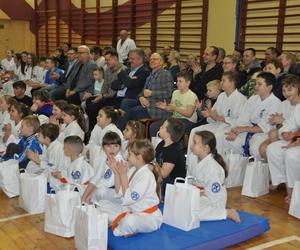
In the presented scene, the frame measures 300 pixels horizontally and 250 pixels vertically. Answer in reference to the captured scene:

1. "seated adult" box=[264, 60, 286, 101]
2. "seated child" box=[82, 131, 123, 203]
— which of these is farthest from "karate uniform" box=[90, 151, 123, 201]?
"seated adult" box=[264, 60, 286, 101]

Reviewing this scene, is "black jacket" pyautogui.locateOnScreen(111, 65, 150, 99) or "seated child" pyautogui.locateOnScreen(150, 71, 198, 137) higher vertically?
"black jacket" pyautogui.locateOnScreen(111, 65, 150, 99)

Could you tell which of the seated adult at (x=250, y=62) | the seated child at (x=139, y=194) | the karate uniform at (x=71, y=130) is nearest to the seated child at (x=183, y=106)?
the karate uniform at (x=71, y=130)

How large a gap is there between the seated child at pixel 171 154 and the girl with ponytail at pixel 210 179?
0.21m

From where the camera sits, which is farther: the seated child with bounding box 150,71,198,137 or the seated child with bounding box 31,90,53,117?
the seated child with bounding box 31,90,53,117

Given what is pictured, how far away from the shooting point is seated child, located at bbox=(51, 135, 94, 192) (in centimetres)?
376

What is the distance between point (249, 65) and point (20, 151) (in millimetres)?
3882

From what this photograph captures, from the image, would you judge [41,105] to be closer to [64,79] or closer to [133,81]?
[133,81]

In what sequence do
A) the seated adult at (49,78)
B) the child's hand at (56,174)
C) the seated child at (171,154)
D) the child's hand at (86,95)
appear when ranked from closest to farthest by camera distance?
the seated child at (171,154) → the child's hand at (56,174) → the child's hand at (86,95) → the seated adult at (49,78)

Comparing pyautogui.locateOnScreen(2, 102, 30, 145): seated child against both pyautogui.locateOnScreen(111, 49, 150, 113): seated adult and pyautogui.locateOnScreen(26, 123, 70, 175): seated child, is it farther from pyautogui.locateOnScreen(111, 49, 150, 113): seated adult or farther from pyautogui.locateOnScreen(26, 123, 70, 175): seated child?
pyautogui.locateOnScreen(111, 49, 150, 113): seated adult

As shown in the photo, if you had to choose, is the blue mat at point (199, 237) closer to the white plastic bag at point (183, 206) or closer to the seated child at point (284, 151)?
the white plastic bag at point (183, 206)

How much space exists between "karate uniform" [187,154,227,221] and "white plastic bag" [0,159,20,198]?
1.98 metres

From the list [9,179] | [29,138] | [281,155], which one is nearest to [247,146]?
[281,155]

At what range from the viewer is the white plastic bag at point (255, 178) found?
4.23 meters

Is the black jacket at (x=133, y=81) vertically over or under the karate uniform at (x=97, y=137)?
over
